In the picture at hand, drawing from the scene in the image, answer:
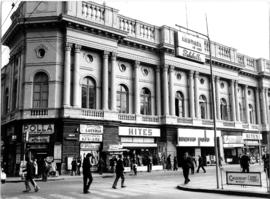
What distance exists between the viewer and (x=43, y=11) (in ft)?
104

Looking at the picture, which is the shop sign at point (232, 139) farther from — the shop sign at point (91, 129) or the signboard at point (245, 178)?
the signboard at point (245, 178)

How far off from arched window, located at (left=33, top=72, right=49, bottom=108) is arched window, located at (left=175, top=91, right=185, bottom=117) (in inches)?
657

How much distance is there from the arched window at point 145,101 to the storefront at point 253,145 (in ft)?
59.3

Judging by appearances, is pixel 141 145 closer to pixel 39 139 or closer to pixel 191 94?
pixel 191 94

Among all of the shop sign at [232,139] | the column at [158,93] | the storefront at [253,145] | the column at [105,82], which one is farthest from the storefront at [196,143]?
the column at [105,82]

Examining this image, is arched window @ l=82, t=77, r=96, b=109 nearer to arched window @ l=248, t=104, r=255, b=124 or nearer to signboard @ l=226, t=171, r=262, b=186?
signboard @ l=226, t=171, r=262, b=186

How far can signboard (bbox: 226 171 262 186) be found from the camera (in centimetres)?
1465

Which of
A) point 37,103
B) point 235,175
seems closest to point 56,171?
point 37,103

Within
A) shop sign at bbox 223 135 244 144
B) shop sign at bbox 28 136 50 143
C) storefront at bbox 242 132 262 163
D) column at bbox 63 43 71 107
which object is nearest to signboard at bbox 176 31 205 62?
column at bbox 63 43 71 107

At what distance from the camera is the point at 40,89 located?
103 feet

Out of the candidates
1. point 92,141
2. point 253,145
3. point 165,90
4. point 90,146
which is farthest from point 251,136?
point 90,146

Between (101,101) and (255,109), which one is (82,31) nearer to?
(101,101)

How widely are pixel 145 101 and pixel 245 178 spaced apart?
2374cm

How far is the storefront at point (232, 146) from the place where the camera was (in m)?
44.1
